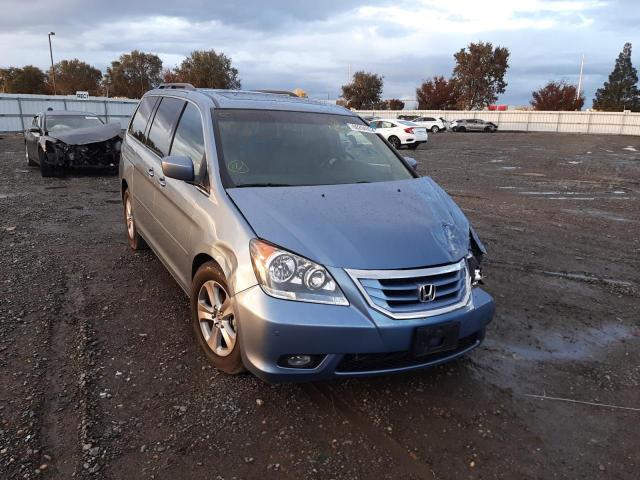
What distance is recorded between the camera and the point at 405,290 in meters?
2.75

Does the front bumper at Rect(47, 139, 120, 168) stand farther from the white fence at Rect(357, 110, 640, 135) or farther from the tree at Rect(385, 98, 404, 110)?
the tree at Rect(385, 98, 404, 110)

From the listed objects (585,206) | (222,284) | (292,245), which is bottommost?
(585,206)

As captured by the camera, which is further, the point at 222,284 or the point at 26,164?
the point at 26,164

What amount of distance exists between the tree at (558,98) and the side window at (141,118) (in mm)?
81695

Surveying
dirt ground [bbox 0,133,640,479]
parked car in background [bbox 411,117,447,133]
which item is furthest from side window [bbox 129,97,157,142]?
parked car in background [bbox 411,117,447,133]

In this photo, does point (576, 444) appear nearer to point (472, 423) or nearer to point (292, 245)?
point (472, 423)

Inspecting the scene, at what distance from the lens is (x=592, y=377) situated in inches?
134

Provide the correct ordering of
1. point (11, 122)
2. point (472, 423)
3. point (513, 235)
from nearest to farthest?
point (472, 423) < point (513, 235) < point (11, 122)

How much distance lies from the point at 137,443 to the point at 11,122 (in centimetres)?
3225

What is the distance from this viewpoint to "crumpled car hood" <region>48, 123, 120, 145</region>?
11.4 meters

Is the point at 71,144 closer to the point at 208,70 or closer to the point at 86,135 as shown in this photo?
the point at 86,135

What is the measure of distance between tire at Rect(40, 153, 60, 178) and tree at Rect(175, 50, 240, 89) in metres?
48.2

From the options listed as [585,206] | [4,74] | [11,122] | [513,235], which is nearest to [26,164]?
[513,235]

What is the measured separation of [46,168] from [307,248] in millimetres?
10934
